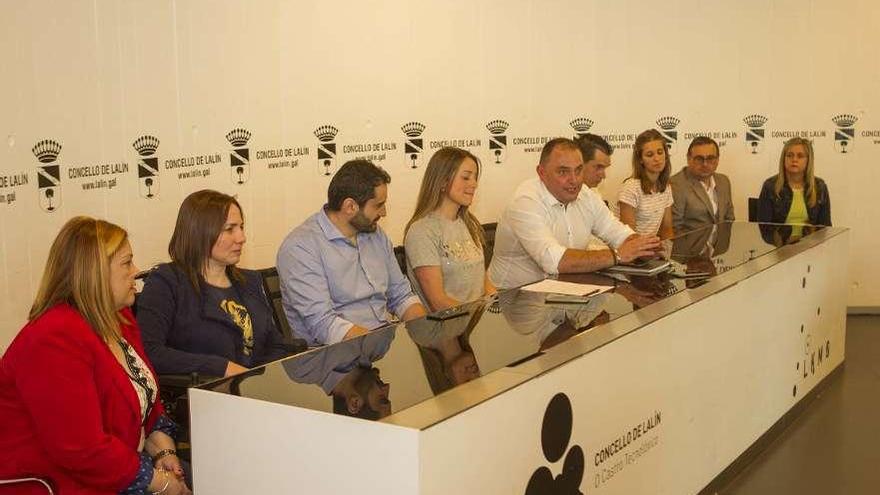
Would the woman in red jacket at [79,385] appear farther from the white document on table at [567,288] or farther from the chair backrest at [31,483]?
the white document on table at [567,288]

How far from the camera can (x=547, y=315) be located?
3334 millimetres

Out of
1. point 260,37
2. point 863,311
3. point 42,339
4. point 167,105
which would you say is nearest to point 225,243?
point 42,339

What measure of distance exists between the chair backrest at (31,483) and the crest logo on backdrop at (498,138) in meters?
4.39

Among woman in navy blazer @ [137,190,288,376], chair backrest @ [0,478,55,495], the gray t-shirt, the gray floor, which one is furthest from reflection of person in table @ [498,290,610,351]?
chair backrest @ [0,478,55,495]

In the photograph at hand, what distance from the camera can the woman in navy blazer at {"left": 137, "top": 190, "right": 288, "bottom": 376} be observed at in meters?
3.18

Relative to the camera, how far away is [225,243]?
3.32 m

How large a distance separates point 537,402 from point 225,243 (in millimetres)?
1208

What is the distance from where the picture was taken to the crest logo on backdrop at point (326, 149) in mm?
5500

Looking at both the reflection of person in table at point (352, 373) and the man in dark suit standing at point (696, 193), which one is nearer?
the reflection of person in table at point (352, 373)

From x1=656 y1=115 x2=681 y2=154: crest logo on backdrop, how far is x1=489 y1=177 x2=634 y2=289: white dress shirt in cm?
251

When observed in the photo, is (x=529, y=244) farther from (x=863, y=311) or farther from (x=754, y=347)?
(x=863, y=311)

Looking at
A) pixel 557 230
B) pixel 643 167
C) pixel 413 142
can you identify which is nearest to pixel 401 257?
pixel 557 230

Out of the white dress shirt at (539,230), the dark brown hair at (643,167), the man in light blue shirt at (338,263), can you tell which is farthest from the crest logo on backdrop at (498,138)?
the man in light blue shirt at (338,263)

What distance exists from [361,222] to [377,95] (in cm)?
203
